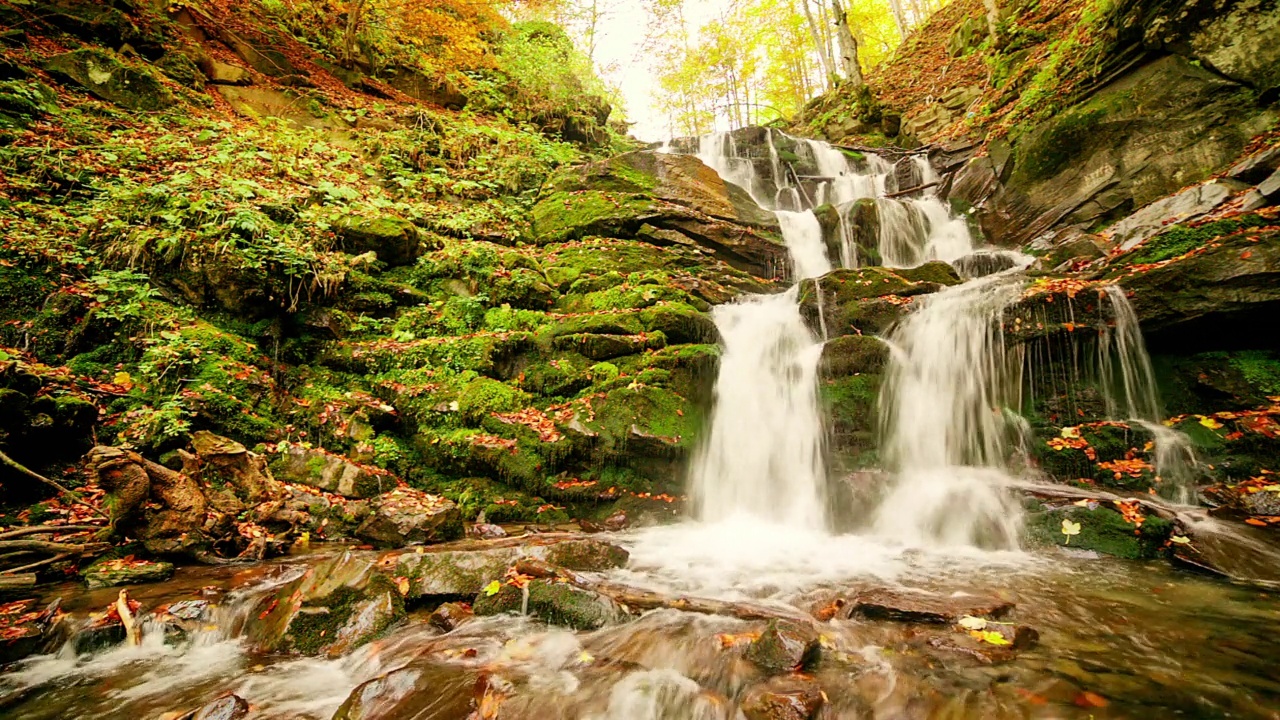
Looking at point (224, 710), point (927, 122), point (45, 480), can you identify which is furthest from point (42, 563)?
point (927, 122)

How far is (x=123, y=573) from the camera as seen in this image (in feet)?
12.9

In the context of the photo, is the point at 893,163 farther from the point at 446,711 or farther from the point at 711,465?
the point at 446,711

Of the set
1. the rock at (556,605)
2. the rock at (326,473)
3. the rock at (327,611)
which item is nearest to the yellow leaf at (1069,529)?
the rock at (556,605)

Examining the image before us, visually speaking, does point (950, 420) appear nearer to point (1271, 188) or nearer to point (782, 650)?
point (1271, 188)

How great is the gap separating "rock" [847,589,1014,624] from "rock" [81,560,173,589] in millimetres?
5415

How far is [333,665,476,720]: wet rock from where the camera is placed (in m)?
2.49

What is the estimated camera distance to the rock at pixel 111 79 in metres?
8.55

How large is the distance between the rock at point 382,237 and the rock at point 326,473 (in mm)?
3863

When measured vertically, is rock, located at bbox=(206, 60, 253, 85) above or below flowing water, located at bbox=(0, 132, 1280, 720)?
above

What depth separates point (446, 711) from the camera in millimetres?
2525

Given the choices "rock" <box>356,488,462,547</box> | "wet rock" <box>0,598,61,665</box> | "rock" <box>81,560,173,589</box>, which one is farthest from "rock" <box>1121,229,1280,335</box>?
"wet rock" <box>0,598,61,665</box>

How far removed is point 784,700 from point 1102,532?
13.8 ft

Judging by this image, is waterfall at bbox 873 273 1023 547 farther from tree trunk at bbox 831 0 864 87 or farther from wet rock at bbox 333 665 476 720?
tree trunk at bbox 831 0 864 87

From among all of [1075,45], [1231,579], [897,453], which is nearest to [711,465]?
[897,453]
